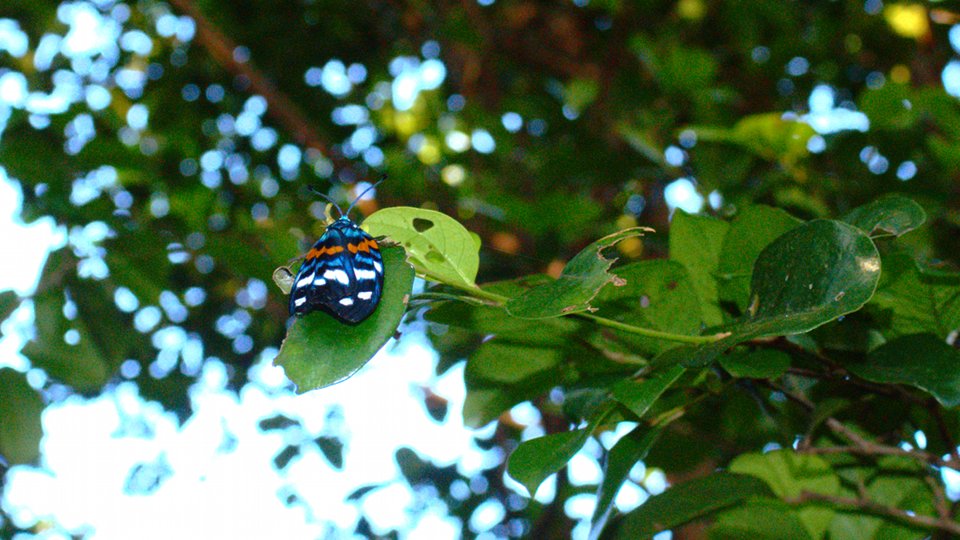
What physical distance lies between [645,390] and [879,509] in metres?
0.37

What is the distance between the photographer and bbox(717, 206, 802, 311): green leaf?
0.61m

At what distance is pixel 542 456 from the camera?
565mm

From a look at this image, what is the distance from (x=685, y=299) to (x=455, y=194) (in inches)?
55.6

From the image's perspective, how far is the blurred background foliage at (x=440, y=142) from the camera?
1153 mm

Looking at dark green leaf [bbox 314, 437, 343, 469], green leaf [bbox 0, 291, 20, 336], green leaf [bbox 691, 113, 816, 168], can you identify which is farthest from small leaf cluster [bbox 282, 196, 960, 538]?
dark green leaf [bbox 314, 437, 343, 469]

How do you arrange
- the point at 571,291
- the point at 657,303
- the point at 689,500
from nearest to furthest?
the point at 571,291 → the point at 657,303 → the point at 689,500

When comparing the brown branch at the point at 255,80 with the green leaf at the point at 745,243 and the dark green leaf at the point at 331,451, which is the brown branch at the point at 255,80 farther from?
the green leaf at the point at 745,243

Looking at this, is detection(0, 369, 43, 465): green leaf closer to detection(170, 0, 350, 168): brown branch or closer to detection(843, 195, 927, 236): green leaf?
detection(843, 195, 927, 236): green leaf

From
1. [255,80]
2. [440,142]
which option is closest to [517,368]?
[255,80]

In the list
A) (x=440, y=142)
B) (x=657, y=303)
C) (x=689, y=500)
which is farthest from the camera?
(x=440, y=142)

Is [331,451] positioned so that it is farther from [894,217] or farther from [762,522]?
[894,217]

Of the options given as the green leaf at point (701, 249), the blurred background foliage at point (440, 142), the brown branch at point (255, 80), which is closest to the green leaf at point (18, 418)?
the blurred background foliage at point (440, 142)

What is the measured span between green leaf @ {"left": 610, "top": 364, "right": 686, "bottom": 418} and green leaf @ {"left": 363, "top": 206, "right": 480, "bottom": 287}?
125 millimetres

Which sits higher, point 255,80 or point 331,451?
point 255,80
